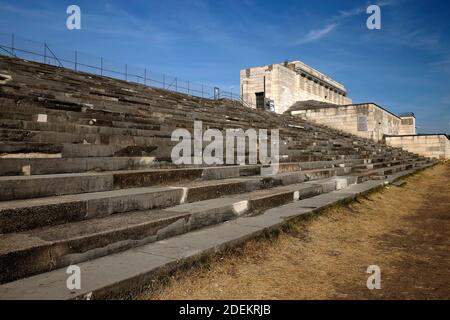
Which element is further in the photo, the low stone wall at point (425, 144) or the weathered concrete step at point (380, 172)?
the low stone wall at point (425, 144)

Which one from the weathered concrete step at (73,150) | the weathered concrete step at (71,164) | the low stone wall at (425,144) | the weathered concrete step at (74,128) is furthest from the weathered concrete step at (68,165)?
the low stone wall at (425,144)

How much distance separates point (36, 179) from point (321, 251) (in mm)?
3341

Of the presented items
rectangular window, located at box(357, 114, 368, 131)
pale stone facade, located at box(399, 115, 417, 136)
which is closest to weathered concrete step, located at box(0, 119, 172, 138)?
rectangular window, located at box(357, 114, 368, 131)

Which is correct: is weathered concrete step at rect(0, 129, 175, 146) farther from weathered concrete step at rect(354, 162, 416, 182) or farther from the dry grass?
weathered concrete step at rect(354, 162, 416, 182)

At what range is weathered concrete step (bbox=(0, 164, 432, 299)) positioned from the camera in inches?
82.1

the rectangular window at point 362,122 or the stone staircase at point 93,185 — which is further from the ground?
the rectangular window at point 362,122

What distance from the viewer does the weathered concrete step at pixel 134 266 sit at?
2.09 metres

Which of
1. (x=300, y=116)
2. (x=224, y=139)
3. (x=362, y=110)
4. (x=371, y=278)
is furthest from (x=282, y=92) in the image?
(x=371, y=278)

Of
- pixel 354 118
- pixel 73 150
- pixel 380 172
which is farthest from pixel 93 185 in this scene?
pixel 354 118

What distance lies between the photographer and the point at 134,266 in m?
2.54

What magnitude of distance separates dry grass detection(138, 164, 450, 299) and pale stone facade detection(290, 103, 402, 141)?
18942mm

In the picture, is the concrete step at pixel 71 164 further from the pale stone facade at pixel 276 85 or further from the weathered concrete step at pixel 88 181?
the pale stone facade at pixel 276 85

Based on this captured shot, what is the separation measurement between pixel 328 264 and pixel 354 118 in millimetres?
22073
